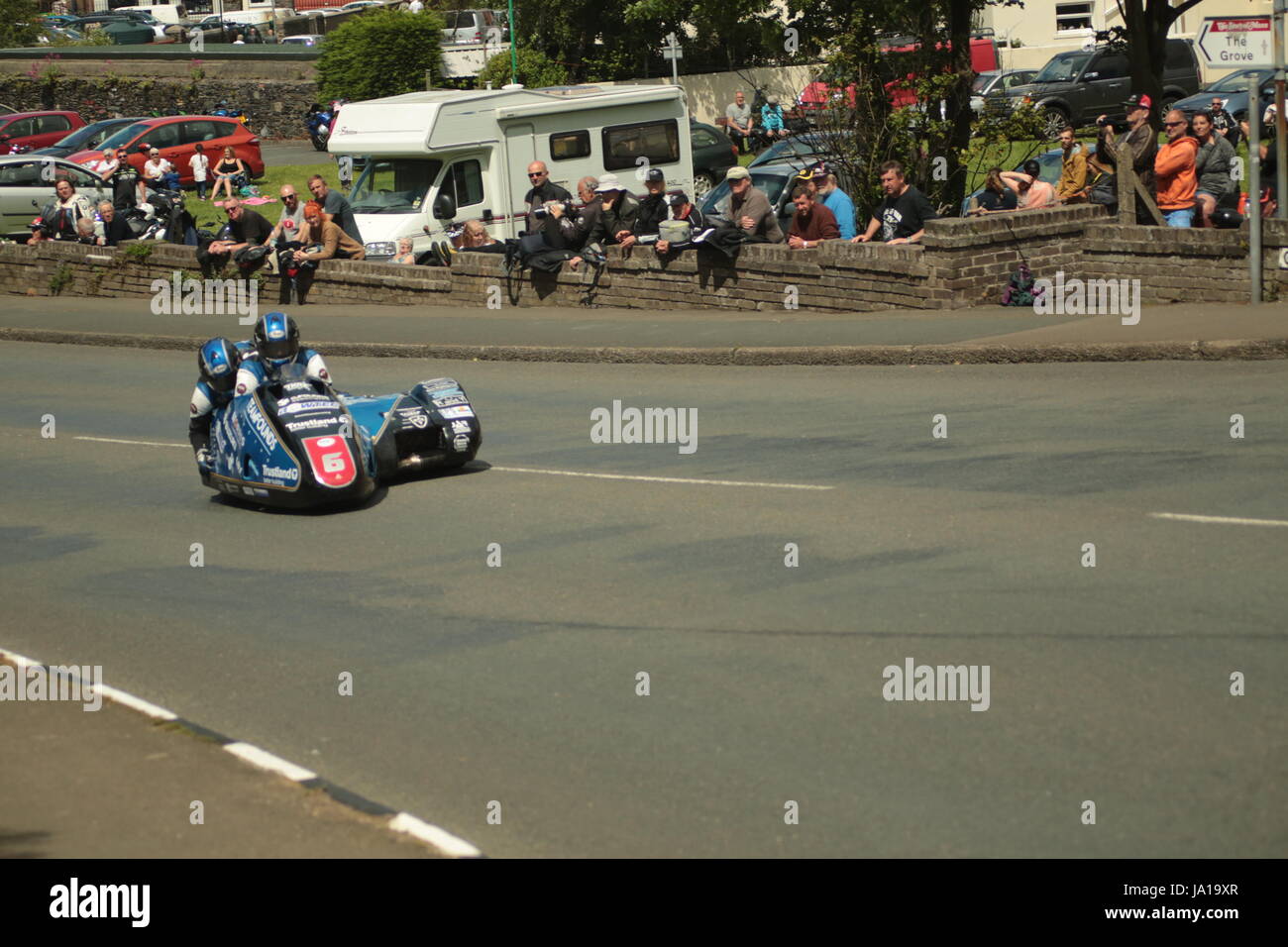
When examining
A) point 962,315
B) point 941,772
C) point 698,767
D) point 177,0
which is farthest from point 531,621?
point 177,0

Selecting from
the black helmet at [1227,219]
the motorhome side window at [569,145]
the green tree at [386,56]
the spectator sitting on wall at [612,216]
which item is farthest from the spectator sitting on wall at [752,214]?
the green tree at [386,56]

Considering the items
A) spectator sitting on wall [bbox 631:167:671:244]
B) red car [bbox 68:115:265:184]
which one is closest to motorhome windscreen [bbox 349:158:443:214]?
spectator sitting on wall [bbox 631:167:671:244]

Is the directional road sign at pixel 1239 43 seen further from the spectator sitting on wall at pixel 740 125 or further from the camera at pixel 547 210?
the spectator sitting on wall at pixel 740 125

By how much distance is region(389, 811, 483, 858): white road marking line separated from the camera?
5750 mm

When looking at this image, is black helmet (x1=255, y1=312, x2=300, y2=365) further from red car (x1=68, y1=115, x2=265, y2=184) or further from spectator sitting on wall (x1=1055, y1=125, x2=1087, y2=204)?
red car (x1=68, y1=115, x2=265, y2=184)

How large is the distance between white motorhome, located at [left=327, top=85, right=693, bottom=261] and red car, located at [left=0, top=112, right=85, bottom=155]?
2301 centimetres

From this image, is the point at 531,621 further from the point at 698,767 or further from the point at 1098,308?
the point at 1098,308

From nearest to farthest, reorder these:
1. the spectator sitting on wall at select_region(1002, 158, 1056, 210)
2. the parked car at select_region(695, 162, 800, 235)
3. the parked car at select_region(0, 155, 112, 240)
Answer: the spectator sitting on wall at select_region(1002, 158, 1056, 210) < the parked car at select_region(695, 162, 800, 235) < the parked car at select_region(0, 155, 112, 240)

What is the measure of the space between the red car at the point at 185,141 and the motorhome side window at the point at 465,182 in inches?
706

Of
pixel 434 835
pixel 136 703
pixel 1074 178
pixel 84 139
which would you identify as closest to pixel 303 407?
pixel 136 703

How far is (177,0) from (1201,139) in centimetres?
8931

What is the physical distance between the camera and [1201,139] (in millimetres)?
17938

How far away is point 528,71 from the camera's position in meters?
52.5

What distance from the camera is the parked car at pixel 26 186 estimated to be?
35562mm
